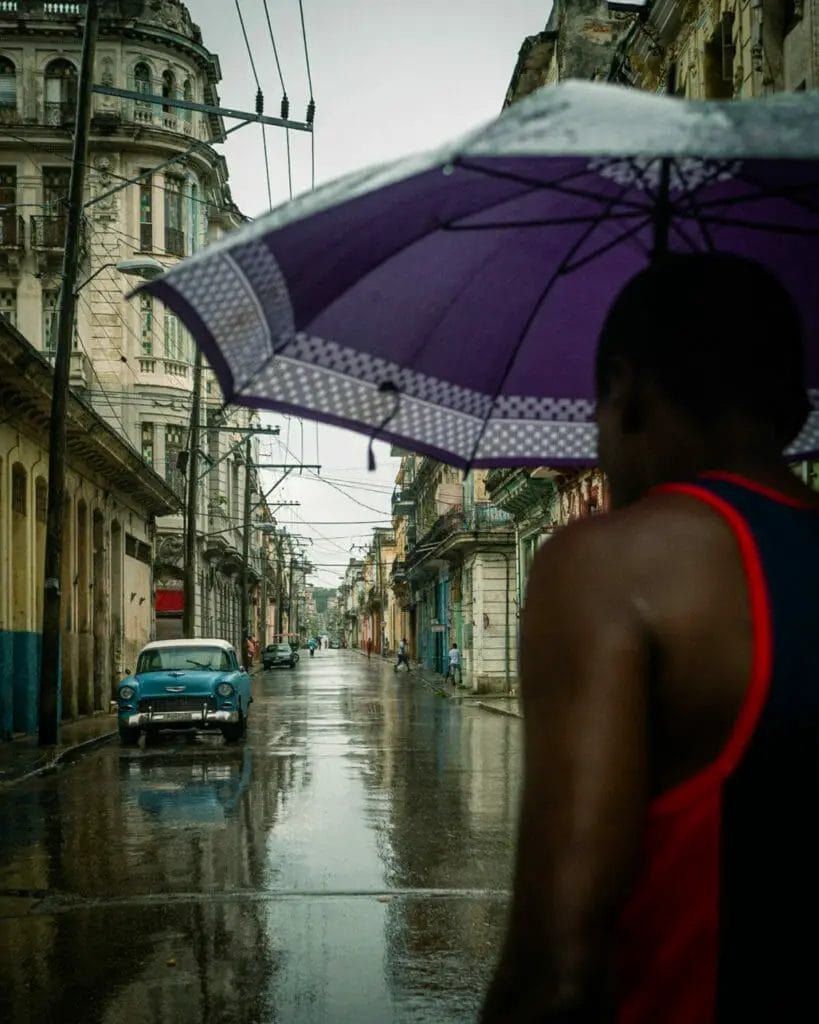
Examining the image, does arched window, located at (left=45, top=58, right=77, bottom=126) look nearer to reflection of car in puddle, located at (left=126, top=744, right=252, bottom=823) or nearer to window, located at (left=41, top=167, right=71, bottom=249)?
window, located at (left=41, top=167, right=71, bottom=249)

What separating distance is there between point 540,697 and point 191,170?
48068 mm

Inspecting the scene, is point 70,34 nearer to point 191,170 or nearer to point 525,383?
point 191,170

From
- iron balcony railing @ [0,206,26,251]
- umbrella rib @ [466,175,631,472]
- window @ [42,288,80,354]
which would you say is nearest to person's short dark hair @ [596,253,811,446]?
umbrella rib @ [466,175,631,472]

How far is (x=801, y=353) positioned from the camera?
197 cm

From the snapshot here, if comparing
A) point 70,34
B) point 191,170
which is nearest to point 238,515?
point 191,170

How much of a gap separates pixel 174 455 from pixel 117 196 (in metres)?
9.17

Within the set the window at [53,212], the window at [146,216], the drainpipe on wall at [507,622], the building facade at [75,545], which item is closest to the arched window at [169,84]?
the window at [146,216]

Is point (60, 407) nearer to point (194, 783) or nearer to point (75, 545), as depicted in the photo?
point (194, 783)

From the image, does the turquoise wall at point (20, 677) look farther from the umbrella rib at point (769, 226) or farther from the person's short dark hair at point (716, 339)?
the person's short dark hair at point (716, 339)

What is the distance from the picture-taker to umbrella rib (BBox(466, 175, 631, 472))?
3.30 meters

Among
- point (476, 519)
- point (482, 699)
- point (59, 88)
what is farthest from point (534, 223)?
point (59, 88)

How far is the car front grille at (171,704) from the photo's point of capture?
20078 millimetres

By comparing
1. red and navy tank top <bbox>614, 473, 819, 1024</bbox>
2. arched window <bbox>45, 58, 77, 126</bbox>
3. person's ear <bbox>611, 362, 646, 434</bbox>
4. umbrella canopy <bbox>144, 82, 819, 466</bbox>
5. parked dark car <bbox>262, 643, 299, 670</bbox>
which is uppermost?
arched window <bbox>45, 58, 77, 126</bbox>

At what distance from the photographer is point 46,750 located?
19281 millimetres
